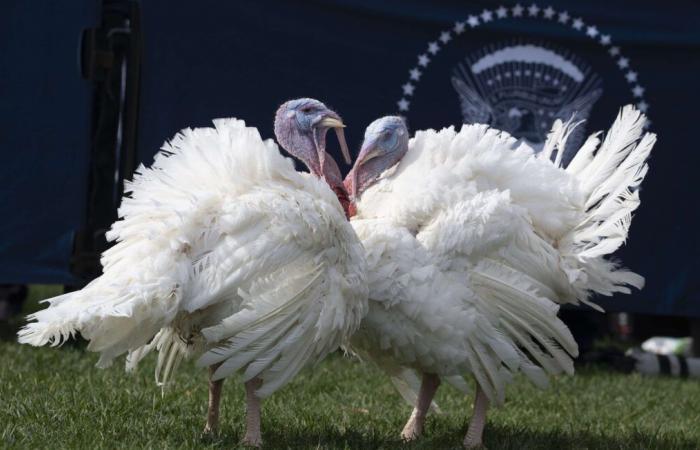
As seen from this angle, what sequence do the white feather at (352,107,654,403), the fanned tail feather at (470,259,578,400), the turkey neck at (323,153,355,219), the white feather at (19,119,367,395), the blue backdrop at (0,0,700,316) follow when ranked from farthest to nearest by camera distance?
the blue backdrop at (0,0,700,316)
the turkey neck at (323,153,355,219)
the fanned tail feather at (470,259,578,400)
the white feather at (352,107,654,403)
the white feather at (19,119,367,395)

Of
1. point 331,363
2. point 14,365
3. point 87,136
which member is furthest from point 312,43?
point 14,365

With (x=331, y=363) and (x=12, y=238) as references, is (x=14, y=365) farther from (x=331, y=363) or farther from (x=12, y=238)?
(x=331, y=363)

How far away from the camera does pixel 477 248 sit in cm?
496

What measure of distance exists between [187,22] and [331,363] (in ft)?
7.50

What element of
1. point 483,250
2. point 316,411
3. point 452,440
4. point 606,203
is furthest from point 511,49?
point 452,440

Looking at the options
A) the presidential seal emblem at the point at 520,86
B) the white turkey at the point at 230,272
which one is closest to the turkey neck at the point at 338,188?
the white turkey at the point at 230,272

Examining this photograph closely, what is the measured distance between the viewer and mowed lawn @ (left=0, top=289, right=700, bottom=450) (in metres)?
4.91

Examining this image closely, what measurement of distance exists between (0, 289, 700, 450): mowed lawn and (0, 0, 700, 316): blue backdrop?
853 mm

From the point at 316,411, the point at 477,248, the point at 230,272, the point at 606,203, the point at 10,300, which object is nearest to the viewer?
the point at 230,272

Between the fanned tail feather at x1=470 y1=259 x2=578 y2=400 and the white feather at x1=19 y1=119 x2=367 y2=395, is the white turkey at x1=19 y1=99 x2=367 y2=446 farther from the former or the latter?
the fanned tail feather at x1=470 y1=259 x2=578 y2=400

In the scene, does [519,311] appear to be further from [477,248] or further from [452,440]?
[452,440]

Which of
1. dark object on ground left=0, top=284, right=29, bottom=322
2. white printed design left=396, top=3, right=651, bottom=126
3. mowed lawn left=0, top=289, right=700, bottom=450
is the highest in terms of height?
white printed design left=396, top=3, right=651, bottom=126

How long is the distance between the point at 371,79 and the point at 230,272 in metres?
3.27

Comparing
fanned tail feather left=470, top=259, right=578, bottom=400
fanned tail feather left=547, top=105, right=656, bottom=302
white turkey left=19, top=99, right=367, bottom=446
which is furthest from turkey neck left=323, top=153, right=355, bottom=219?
fanned tail feather left=547, top=105, right=656, bottom=302
